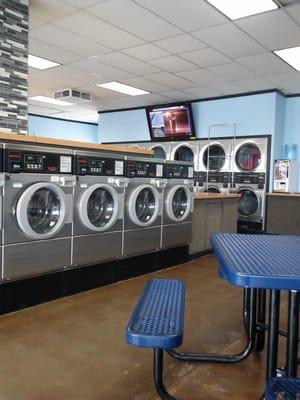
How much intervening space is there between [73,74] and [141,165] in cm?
316

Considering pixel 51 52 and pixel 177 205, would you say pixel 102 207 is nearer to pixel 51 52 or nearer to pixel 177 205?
pixel 177 205

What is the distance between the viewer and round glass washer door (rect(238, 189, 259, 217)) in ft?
22.3

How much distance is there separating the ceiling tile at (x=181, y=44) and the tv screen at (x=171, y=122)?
2.81m

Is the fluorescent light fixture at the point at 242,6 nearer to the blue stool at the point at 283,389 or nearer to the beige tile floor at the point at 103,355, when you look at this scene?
the beige tile floor at the point at 103,355

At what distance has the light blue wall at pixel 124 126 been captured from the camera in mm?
8609

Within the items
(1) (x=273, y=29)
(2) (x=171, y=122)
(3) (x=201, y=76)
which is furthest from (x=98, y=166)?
(2) (x=171, y=122)

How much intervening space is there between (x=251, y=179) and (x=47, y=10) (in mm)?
4562

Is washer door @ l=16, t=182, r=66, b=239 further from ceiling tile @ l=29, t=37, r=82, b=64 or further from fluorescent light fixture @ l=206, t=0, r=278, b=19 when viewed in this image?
ceiling tile @ l=29, t=37, r=82, b=64

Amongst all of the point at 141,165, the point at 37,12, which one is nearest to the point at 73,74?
the point at 37,12

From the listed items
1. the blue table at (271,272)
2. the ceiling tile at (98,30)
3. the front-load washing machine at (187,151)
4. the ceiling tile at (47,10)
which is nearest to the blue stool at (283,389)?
the blue table at (271,272)

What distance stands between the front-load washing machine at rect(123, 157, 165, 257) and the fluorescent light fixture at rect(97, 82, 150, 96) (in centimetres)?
323

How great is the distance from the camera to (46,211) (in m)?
3.09

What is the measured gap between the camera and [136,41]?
14.9ft

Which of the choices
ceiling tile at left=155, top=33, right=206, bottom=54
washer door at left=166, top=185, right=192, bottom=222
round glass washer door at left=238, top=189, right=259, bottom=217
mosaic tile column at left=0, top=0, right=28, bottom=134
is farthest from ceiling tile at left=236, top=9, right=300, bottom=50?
round glass washer door at left=238, top=189, right=259, bottom=217
